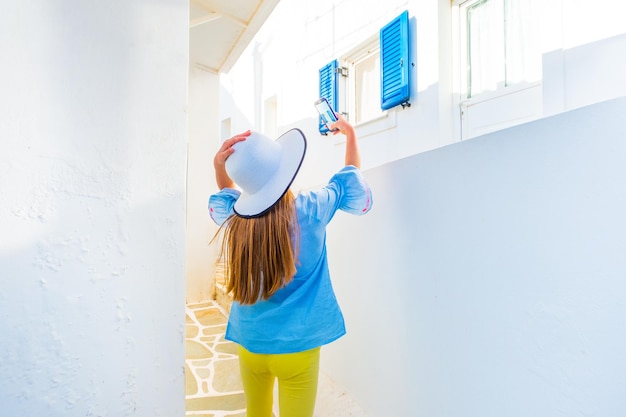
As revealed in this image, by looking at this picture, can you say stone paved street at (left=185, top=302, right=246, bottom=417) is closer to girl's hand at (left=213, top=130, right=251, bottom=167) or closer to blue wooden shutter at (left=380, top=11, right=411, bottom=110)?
girl's hand at (left=213, top=130, right=251, bottom=167)

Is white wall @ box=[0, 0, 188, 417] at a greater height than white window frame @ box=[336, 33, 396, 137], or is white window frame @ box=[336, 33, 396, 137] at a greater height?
white window frame @ box=[336, 33, 396, 137]

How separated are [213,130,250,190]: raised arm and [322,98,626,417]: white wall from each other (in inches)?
28.4

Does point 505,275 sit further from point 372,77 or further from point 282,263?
point 372,77

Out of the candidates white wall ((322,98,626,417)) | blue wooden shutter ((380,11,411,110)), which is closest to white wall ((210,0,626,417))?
white wall ((322,98,626,417))

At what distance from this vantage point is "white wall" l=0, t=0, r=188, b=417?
33.5 inches

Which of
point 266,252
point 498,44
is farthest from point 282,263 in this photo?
point 498,44

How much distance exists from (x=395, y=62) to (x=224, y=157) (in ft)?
10.2

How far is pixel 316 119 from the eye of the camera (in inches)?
204

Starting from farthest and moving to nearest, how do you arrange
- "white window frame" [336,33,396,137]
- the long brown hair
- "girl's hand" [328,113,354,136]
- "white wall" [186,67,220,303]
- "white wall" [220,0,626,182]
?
1. "white wall" [186,67,220,303]
2. "white window frame" [336,33,396,137]
3. "white wall" [220,0,626,182]
4. "girl's hand" [328,113,354,136]
5. the long brown hair

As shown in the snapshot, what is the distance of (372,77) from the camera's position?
14.6ft

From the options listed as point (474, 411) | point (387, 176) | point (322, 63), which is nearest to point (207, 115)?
point (322, 63)

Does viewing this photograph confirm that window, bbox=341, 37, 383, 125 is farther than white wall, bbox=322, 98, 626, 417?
Yes

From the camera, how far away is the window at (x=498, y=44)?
280 cm

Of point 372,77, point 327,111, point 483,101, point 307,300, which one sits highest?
point 372,77
